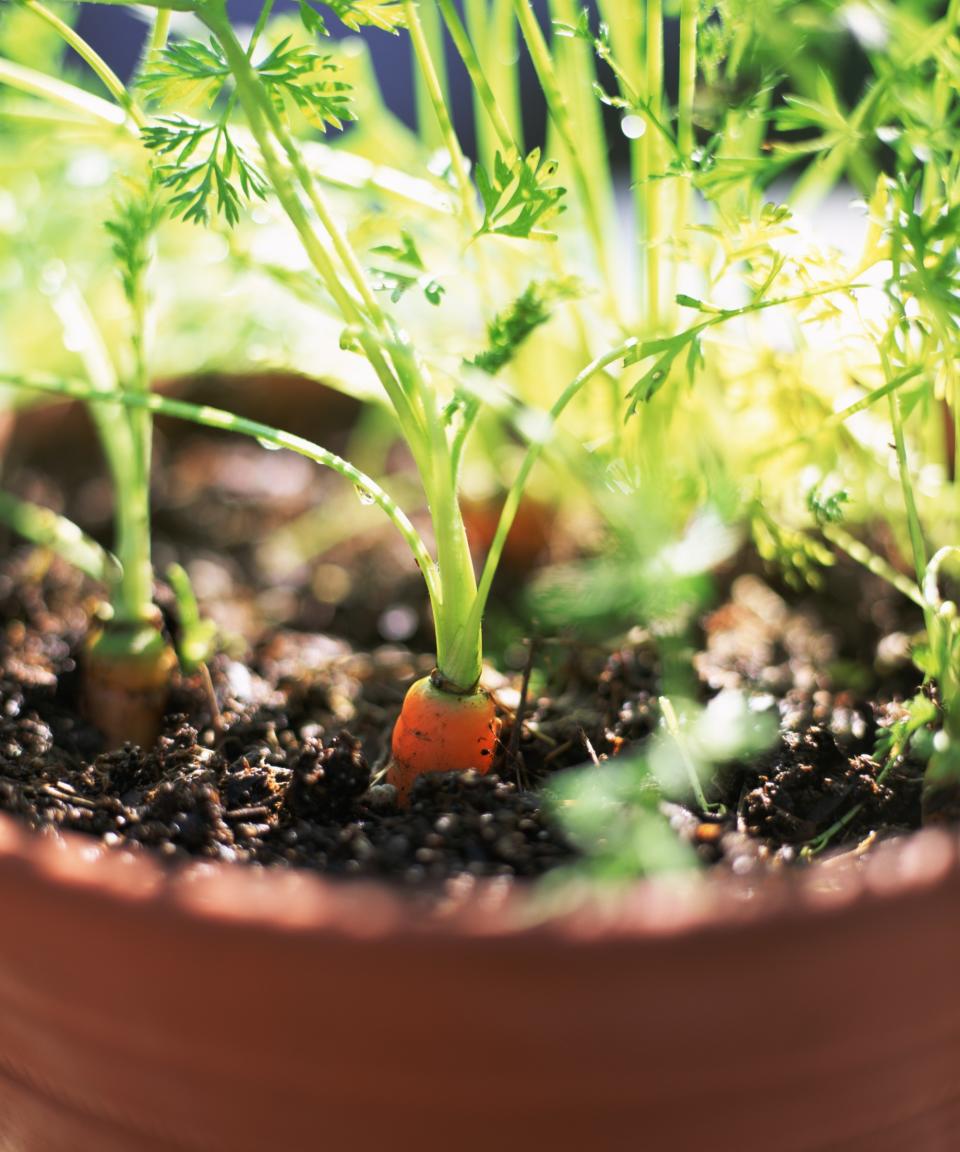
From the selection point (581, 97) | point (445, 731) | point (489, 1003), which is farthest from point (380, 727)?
point (581, 97)

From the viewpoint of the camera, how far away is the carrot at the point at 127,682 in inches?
26.5

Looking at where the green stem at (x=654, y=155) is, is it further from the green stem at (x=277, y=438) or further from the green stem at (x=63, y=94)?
the green stem at (x=63, y=94)

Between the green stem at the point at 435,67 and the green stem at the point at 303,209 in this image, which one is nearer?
the green stem at the point at 303,209

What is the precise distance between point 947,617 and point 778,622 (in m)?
0.33

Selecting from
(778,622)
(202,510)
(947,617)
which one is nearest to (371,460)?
(202,510)

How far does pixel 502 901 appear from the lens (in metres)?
0.39

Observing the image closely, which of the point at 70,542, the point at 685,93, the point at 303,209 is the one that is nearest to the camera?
the point at 303,209

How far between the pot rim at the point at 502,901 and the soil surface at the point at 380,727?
10 cm

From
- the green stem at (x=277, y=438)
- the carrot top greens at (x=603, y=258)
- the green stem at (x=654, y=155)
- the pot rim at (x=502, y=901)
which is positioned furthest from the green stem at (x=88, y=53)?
the pot rim at (x=502, y=901)

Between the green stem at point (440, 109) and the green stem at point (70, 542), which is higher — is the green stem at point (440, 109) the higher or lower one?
the higher one

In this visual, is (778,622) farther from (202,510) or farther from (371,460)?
(202,510)

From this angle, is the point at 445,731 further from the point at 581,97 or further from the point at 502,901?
the point at 581,97

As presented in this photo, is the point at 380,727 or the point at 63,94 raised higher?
the point at 63,94

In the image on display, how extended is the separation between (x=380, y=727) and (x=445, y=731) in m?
0.18
